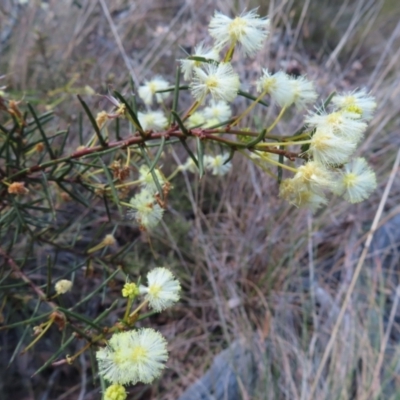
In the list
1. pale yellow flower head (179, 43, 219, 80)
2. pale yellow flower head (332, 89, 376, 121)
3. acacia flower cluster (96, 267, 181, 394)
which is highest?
pale yellow flower head (332, 89, 376, 121)

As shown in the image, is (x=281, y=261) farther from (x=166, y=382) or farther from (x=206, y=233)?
(x=166, y=382)

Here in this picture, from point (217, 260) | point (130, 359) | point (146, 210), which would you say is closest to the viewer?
point (130, 359)

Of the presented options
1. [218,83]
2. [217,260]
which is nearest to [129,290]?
[218,83]

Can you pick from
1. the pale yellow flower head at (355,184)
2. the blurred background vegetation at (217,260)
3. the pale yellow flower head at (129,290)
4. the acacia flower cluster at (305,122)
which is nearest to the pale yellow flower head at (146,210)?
the acacia flower cluster at (305,122)

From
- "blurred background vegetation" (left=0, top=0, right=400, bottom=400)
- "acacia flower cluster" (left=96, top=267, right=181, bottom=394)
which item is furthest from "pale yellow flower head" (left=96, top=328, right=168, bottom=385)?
"blurred background vegetation" (left=0, top=0, right=400, bottom=400)

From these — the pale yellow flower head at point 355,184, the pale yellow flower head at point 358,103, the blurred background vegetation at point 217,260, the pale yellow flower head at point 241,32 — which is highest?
the pale yellow flower head at point 241,32

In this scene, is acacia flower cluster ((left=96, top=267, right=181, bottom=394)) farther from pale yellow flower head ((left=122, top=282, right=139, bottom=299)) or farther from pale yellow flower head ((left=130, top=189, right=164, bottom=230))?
pale yellow flower head ((left=130, top=189, right=164, bottom=230))

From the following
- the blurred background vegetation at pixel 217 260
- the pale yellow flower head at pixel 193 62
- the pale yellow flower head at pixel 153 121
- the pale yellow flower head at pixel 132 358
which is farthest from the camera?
the blurred background vegetation at pixel 217 260

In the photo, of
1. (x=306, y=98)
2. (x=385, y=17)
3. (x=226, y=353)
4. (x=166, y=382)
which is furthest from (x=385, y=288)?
(x=385, y=17)

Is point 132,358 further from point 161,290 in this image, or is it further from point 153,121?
point 153,121

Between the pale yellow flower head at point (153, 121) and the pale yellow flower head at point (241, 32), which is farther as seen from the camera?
the pale yellow flower head at point (153, 121)

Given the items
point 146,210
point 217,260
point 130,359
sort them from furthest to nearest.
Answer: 1. point 217,260
2. point 146,210
3. point 130,359

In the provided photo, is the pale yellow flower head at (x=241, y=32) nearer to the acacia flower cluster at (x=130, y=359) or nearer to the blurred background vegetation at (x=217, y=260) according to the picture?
the acacia flower cluster at (x=130, y=359)

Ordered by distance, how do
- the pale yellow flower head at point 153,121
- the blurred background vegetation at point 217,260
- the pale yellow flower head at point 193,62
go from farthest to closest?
the blurred background vegetation at point 217,260
the pale yellow flower head at point 153,121
the pale yellow flower head at point 193,62
